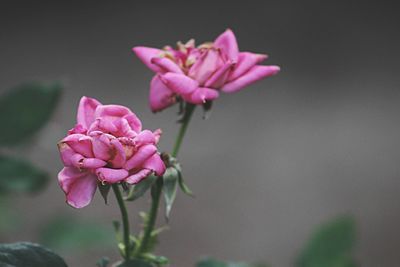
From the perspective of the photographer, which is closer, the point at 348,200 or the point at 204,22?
the point at 348,200

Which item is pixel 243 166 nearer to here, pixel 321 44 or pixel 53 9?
pixel 321 44

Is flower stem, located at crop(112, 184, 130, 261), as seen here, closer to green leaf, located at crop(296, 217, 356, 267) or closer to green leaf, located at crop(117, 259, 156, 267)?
green leaf, located at crop(117, 259, 156, 267)

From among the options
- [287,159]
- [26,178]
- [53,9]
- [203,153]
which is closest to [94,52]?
[53,9]

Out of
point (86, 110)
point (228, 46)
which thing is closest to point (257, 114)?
point (228, 46)

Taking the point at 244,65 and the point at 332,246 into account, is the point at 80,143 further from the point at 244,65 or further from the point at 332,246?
the point at 332,246

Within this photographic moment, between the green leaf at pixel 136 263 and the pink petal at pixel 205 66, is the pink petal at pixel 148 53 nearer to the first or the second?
the pink petal at pixel 205 66

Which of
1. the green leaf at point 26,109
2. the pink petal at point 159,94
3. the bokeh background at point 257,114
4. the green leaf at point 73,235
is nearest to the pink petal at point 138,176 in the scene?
the pink petal at point 159,94
